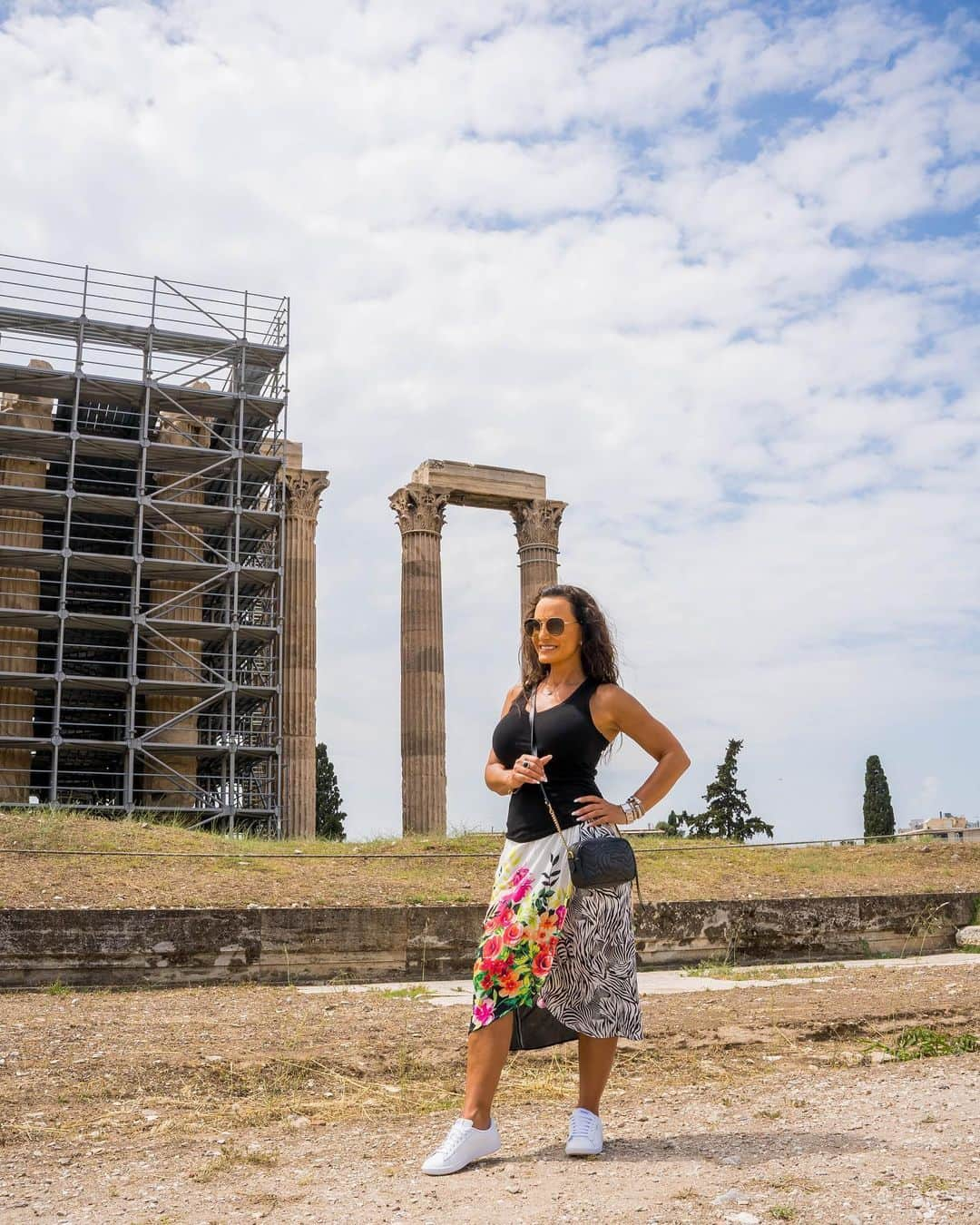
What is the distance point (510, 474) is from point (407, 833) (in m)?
8.21

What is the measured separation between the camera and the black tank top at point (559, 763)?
4.08 metres

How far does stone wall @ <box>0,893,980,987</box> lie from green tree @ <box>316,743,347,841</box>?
25.9 m

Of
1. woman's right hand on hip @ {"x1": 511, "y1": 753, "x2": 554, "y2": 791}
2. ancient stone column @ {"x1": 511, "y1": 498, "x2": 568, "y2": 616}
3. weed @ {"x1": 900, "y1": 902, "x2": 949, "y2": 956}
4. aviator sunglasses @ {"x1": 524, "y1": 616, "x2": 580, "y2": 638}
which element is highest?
ancient stone column @ {"x1": 511, "y1": 498, "x2": 568, "y2": 616}

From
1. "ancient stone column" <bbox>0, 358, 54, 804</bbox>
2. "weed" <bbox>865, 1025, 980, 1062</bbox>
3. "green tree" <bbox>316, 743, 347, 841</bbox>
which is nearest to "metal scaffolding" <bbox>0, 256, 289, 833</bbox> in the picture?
"ancient stone column" <bbox>0, 358, 54, 804</bbox>

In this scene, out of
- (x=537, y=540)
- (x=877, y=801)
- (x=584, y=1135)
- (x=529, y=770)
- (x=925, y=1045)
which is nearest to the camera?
(x=584, y=1135)

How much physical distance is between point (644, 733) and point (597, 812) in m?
0.36

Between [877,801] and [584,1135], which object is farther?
[877,801]

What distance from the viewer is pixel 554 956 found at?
4.03 metres

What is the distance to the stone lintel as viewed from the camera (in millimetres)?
26672

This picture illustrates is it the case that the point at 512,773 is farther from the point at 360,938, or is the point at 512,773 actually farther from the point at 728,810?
the point at 728,810

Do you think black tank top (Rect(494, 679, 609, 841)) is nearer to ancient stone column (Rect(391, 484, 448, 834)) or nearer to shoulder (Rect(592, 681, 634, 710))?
A: shoulder (Rect(592, 681, 634, 710))

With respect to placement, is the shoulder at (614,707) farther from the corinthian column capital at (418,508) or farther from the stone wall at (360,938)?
the corinthian column capital at (418,508)

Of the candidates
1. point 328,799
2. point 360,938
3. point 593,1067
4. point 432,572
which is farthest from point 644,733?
Result: point 328,799

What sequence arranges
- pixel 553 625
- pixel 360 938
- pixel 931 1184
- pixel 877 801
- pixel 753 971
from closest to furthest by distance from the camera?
pixel 931 1184 < pixel 553 625 < pixel 360 938 < pixel 753 971 < pixel 877 801
